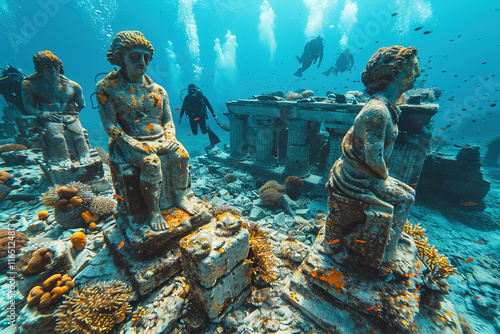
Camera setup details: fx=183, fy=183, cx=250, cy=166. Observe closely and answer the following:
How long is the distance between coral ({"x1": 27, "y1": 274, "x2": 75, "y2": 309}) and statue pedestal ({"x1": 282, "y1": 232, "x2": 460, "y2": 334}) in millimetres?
2628

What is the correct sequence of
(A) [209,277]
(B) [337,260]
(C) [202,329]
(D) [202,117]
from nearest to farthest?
(A) [209,277] → (C) [202,329] → (B) [337,260] → (D) [202,117]

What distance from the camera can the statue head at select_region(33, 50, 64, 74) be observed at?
4.13 metres

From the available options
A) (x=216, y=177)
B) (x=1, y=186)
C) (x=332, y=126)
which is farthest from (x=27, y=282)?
(x=332, y=126)

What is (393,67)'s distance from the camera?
196cm

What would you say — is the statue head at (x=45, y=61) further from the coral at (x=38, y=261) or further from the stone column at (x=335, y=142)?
the stone column at (x=335, y=142)

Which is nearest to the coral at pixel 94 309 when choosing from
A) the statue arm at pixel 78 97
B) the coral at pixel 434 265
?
the coral at pixel 434 265

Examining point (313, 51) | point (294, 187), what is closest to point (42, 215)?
point (294, 187)

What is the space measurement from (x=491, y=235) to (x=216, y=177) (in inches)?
432

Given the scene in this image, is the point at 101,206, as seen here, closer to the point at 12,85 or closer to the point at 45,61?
the point at 45,61

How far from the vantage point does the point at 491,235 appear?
6.65 m

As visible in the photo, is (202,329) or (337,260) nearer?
(202,329)

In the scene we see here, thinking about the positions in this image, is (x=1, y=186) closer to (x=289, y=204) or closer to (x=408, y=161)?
(x=289, y=204)

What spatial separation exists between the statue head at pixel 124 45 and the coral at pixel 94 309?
303cm

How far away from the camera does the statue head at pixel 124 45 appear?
2.52 meters
